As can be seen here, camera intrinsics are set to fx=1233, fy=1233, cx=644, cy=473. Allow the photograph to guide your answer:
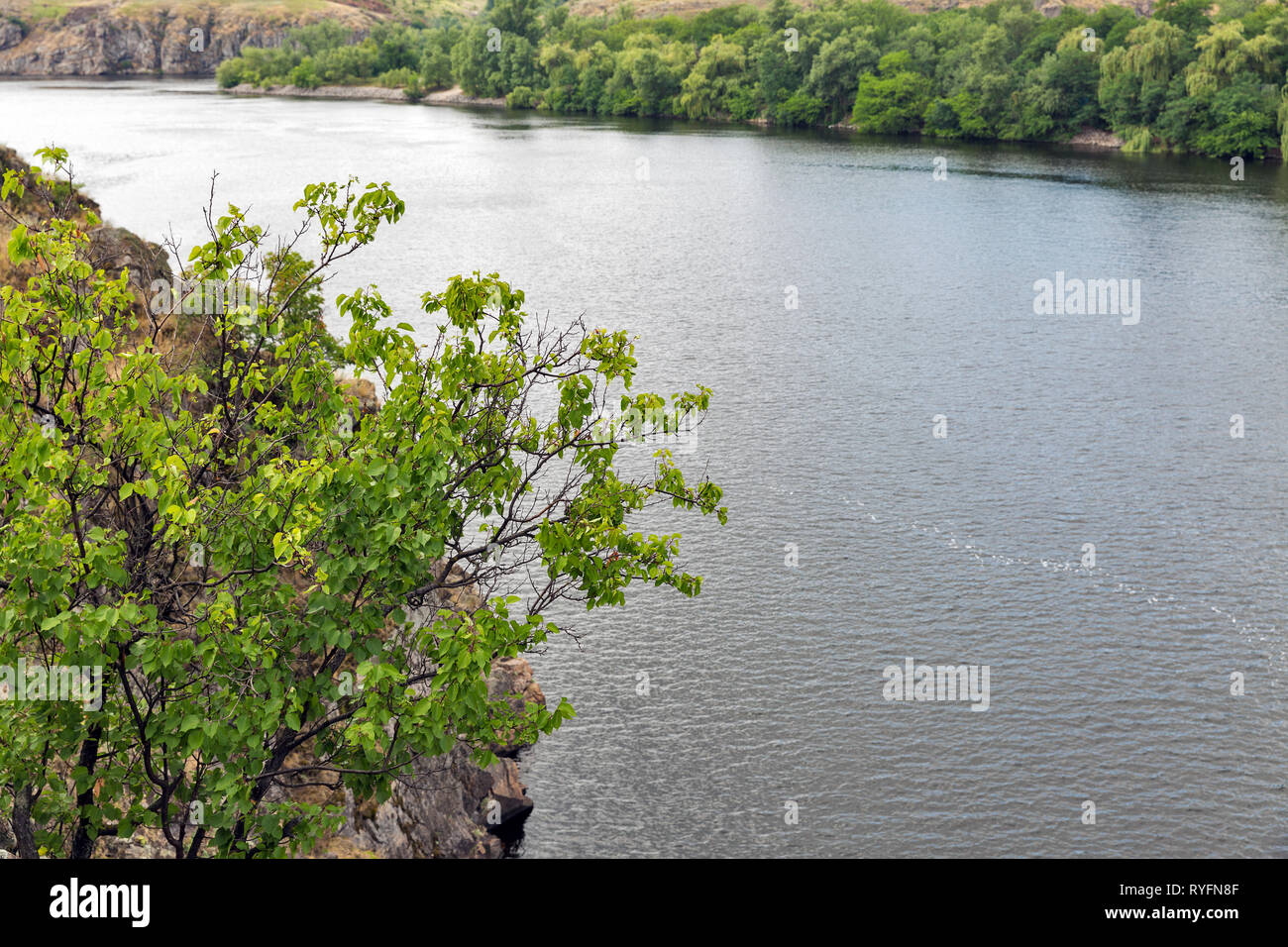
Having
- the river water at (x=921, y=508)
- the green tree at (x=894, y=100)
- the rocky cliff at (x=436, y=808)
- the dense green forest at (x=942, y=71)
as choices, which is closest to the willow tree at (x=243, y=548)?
the rocky cliff at (x=436, y=808)

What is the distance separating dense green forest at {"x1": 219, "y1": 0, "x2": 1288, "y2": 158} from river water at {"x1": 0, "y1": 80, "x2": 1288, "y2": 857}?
1009 inches

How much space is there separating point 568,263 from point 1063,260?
32647mm

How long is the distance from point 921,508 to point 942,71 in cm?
11784

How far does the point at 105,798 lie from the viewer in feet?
47.6

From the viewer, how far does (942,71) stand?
149250 mm

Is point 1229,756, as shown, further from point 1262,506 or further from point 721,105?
point 721,105

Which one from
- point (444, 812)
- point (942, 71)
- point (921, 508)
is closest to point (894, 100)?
point (942, 71)

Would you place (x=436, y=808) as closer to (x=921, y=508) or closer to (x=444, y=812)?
(x=444, y=812)

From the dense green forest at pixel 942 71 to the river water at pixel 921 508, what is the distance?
25.6 meters

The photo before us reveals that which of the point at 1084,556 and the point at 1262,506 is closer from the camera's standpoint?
the point at 1084,556

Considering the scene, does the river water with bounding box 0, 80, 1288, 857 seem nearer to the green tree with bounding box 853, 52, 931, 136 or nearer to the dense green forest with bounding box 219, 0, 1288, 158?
the dense green forest with bounding box 219, 0, 1288, 158
